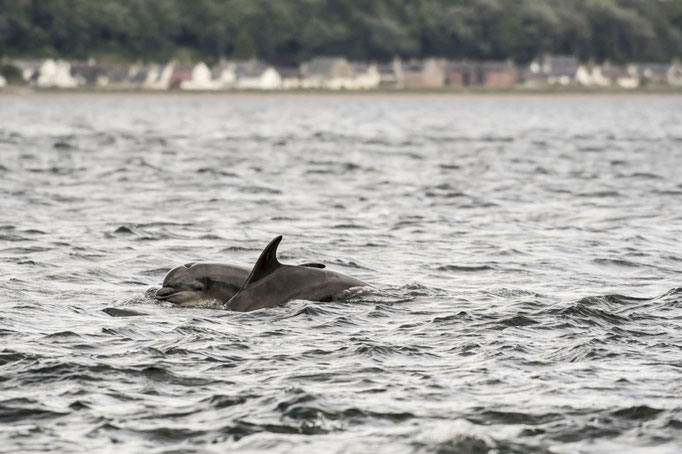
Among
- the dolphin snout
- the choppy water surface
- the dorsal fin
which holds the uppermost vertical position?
the dorsal fin

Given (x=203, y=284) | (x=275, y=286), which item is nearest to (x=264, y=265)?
(x=275, y=286)

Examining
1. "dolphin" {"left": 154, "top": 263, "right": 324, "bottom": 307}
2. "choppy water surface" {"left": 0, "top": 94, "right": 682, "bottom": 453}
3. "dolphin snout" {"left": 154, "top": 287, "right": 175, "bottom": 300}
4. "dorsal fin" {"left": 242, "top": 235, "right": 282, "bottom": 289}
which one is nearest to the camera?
"choppy water surface" {"left": 0, "top": 94, "right": 682, "bottom": 453}

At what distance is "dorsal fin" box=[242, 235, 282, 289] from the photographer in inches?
648

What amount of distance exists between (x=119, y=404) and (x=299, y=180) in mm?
27481

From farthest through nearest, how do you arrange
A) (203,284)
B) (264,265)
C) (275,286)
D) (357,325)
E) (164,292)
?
1. (164,292)
2. (203,284)
3. (275,286)
4. (264,265)
5. (357,325)

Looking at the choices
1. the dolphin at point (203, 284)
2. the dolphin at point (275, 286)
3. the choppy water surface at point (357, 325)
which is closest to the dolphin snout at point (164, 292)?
the dolphin at point (203, 284)

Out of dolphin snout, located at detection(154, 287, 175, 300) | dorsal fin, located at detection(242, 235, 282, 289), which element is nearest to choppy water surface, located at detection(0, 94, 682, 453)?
dolphin snout, located at detection(154, 287, 175, 300)

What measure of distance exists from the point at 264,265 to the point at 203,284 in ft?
3.09

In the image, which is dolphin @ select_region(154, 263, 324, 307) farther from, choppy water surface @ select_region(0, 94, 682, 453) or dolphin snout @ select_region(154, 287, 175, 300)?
choppy water surface @ select_region(0, 94, 682, 453)

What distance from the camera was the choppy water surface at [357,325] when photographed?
11.8 meters

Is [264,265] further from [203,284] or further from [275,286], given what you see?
[203,284]

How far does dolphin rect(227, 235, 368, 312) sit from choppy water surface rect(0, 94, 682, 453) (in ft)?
0.92

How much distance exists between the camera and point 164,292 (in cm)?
1736

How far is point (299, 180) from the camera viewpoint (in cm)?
3975
